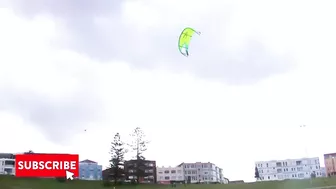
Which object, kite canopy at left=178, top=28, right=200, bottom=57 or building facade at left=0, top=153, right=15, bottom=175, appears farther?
building facade at left=0, top=153, right=15, bottom=175

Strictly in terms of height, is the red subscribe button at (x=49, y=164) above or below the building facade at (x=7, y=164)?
below

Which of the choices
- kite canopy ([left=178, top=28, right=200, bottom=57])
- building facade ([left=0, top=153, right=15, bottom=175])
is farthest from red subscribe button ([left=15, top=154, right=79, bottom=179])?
building facade ([left=0, top=153, right=15, bottom=175])

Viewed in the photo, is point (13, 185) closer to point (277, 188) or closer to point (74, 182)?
point (74, 182)

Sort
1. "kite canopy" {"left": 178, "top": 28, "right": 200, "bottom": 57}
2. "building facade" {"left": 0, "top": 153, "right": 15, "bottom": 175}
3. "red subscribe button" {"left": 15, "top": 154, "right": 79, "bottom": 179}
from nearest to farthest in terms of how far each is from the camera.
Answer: "kite canopy" {"left": 178, "top": 28, "right": 200, "bottom": 57} → "red subscribe button" {"left": 15, "top": 154, "right": 79, "bottom": 179} → "building facade" {"left": 0, "top": 153, "right": 15, "bottom": 175}

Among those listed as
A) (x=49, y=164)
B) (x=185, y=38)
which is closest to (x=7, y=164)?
(x=49, y=164)

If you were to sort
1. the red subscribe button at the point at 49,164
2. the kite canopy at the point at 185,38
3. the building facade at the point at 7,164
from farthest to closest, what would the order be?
the building facade at the point at 7,164, the red subscribe button at the point at 49,164, the kite canopy at the point at 185,38

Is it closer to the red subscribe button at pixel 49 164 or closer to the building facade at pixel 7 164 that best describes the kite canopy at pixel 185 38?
the red subscribe button at pixel 49 164

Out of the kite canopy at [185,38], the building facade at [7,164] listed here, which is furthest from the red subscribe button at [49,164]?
the building facade at [7,164]

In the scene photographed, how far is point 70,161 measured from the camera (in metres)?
66.3

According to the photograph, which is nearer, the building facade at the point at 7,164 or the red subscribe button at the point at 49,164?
the red subscribe button at the point at 49,164

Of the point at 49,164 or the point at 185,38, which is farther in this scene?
the point at 49,164

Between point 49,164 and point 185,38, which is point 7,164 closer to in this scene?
point 49,164

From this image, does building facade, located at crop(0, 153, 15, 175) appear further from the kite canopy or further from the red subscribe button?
the kite canopy

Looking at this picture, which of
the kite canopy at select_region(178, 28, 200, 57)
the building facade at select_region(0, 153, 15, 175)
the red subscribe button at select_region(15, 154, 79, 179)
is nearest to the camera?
the kite canopy at select_region(178, 28, 200, 57)
